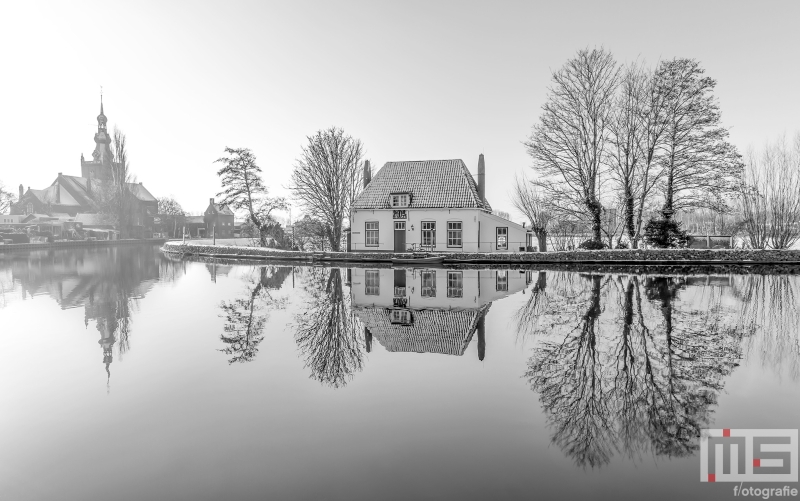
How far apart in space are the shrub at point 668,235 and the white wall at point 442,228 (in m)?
8.00

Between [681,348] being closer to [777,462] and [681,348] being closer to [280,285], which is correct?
[777,462]

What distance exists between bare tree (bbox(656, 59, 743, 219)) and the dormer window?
53.4 ft

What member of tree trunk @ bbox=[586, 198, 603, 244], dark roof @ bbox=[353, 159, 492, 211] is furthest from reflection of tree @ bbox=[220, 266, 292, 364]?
tree trunk @ bbox=[586, 198, 603, 244]

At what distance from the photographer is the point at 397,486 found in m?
3.19

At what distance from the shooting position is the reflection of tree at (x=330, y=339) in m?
5.84

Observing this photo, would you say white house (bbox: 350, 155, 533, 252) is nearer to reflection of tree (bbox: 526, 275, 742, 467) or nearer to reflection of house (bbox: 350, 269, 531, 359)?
reflection of house (bbox: 350, 269, 531, 359)

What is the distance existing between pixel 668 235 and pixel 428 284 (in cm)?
1912

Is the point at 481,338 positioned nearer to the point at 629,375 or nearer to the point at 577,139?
the point at 629,375

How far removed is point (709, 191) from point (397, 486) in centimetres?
2996

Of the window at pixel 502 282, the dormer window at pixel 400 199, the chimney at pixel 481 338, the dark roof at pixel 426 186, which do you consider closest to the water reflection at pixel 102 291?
the chimney at pixel 481 338

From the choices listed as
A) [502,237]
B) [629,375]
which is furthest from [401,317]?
[502,237]

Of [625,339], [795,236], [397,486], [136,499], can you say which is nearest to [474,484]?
[397,486]

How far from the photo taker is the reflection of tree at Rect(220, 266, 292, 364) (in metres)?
6.83

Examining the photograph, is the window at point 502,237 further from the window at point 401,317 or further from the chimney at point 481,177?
the window at point 401,317
